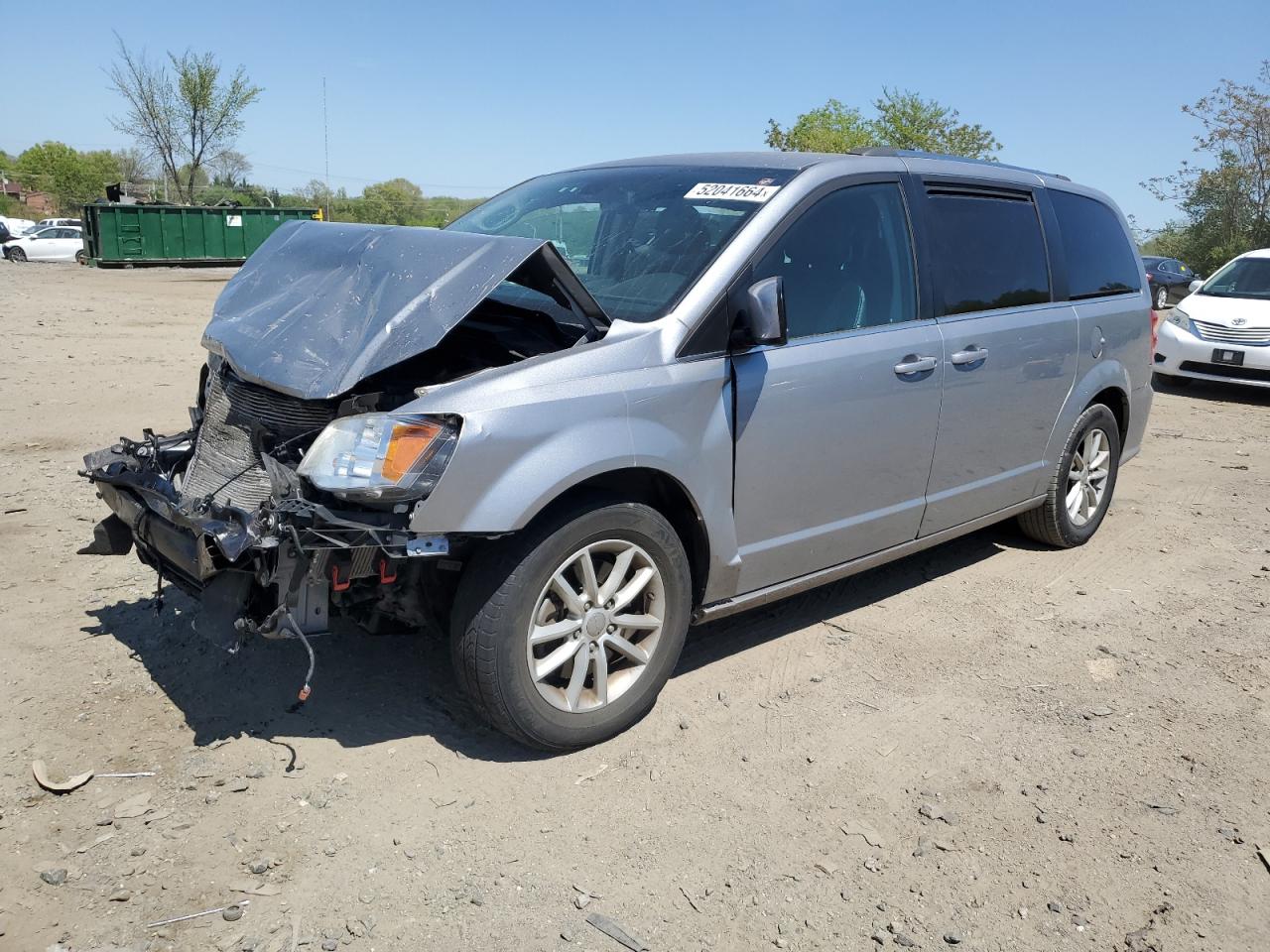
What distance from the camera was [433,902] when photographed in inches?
110

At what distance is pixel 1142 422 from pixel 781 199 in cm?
351

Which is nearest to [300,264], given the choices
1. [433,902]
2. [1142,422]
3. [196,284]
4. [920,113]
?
[433,902]

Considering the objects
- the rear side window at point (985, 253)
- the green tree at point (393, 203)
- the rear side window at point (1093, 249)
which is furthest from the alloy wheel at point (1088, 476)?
the green tree at point (393, 203)

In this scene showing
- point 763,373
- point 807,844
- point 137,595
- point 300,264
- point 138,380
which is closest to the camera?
point 807,844

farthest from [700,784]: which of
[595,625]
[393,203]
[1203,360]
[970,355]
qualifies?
[393,203]

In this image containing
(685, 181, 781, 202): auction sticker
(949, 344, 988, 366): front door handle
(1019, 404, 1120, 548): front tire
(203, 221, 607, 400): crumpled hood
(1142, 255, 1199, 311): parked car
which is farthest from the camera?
(1142, 255, 1199, 311): parked car

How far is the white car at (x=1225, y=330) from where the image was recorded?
37.4 ft

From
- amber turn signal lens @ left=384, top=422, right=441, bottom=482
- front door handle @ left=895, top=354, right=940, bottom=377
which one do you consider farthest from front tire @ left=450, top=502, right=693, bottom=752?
front door handle @ left=895, top=354, right=940, bottom=377

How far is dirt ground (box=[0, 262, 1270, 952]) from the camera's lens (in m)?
2.77

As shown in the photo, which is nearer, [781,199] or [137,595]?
[781,199]

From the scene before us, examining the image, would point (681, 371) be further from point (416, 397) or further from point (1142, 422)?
point (1142, 422)

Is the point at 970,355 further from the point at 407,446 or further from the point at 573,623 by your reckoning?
the point at 407,446

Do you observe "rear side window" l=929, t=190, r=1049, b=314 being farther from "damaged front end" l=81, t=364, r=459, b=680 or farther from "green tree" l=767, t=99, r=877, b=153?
"green tree" l=767, t=99, r=877, b=153

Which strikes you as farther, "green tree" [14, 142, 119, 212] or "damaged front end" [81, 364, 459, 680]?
"green tree" [14, 142, 119, 212]
